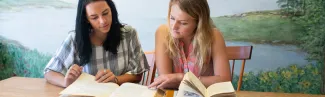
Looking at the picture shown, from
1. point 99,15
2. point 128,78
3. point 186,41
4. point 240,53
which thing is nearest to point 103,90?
point 128,78

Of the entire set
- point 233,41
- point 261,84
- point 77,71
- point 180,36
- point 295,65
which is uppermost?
point 180,36

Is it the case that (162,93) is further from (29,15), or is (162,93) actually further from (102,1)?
(29,15)

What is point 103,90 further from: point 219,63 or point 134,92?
point 219,63

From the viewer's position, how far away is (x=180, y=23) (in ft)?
4.77

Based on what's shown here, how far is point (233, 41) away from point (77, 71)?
1547mm

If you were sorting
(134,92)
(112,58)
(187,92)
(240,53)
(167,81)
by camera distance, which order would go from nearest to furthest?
(187,92), (134,92), (167,81), (112,58), (240,53)

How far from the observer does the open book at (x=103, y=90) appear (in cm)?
119

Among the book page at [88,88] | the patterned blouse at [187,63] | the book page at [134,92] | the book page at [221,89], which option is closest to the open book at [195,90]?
the book page at [221,89]

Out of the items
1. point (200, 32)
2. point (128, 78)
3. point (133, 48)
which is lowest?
point (128, 78)

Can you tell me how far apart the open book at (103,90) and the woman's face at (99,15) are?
31cm

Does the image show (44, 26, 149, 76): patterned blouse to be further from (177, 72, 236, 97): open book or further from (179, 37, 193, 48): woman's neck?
(177, 72, 236, 97): open book

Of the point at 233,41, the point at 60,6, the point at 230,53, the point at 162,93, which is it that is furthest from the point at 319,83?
the point at 60,6

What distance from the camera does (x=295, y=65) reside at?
2.55 m

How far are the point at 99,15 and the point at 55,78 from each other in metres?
0.35
